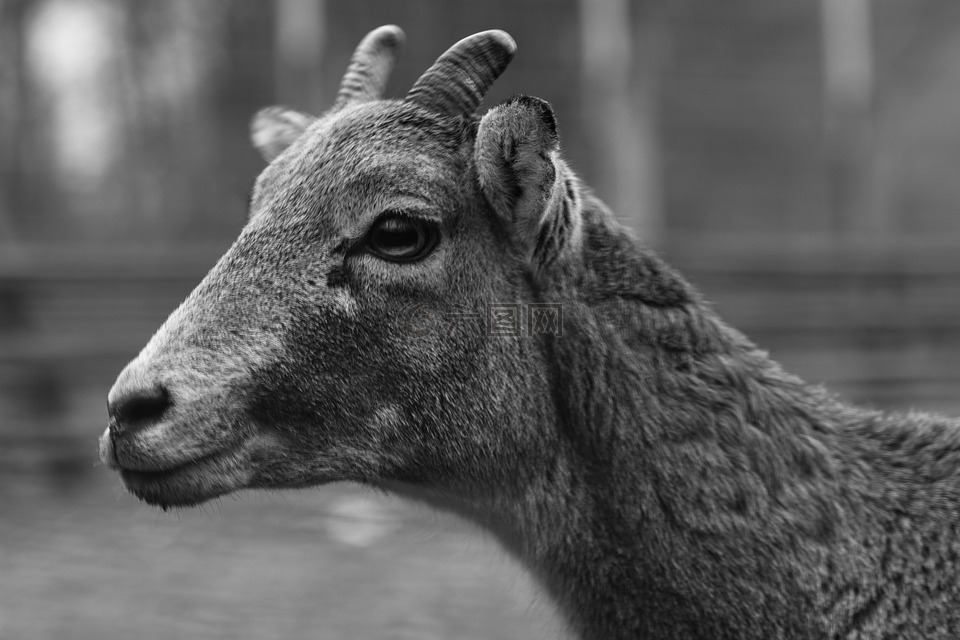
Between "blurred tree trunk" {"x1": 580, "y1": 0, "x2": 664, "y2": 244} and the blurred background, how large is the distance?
4 centimetres

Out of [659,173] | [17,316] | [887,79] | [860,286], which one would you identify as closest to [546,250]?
[17,316]

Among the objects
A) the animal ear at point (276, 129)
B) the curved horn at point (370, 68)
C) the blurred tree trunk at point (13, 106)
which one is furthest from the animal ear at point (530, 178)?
the blurred tree trunk at point (13, 106)

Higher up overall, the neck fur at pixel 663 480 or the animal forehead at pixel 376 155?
the animal forehead at pixel 376 155

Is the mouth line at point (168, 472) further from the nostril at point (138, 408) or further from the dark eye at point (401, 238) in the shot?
the dark eye at point (401, 238)

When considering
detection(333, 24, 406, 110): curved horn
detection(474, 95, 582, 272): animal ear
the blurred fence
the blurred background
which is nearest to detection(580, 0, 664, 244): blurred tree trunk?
the blurred background

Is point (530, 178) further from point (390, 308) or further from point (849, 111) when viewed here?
point (849, 111)

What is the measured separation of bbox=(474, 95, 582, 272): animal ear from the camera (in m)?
2.93

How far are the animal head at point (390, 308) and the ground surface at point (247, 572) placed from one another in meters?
0.46

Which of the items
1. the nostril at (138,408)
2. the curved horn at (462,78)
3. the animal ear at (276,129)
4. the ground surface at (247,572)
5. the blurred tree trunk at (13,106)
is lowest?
the ground surface at (247,572)

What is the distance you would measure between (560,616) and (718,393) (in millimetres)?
760

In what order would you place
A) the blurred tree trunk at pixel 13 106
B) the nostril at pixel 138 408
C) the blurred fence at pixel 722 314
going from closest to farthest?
1. the nostril at pixel 138 408
2. the blurred fence at pixel 722 314
3. the blurred tree trunk at pixel 13 106

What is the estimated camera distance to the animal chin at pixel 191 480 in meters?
2.81

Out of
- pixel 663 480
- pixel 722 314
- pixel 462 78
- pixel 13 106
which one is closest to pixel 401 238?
pixel 462 78

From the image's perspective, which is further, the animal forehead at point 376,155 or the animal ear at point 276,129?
the animal ear at point 276,129
